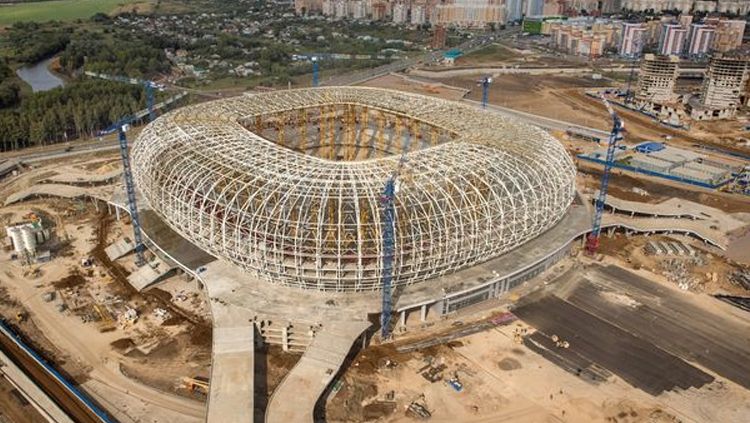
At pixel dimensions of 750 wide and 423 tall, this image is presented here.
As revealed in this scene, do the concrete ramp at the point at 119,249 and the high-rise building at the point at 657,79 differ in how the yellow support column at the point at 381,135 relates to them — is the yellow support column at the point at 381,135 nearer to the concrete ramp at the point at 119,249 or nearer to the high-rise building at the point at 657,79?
the concrete ramp at the point at 119,249

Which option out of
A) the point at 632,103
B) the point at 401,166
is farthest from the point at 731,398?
the point at 632,103

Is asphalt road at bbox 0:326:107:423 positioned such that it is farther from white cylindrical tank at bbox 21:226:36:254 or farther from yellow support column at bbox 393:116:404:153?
yellow support column at bbox 393:116:404:153

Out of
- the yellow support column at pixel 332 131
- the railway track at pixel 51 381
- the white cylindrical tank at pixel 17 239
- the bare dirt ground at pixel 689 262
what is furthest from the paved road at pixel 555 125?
the railway track at pixel 51 381

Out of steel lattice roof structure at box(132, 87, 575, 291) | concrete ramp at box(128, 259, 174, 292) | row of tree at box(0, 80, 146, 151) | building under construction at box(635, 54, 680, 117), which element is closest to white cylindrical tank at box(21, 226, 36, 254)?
concrete ramp at box(128, 259, 174, 292)

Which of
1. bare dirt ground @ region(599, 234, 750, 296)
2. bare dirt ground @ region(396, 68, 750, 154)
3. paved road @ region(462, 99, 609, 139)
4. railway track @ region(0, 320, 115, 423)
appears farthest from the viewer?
bare dirt ground @ region(396, 68, 750, 154)

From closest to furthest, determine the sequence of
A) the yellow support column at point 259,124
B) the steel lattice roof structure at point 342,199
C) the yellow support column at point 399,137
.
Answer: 1. the steel lattice roof structure at point 342,199
2. the yellow support column at point 259,124
3. the yellow support column at point 399,137
